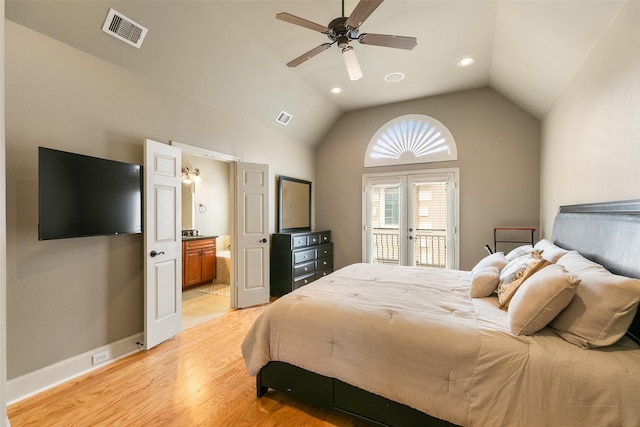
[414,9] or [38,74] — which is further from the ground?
[414,9]

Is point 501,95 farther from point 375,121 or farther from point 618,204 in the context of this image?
point 618,204

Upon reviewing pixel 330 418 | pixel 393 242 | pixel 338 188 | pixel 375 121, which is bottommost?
pixel 330 418

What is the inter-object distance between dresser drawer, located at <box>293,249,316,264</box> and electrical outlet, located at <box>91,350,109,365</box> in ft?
8.26

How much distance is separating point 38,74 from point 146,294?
2.05 meters

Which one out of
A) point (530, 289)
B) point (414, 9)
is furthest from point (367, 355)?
point (414, 9)

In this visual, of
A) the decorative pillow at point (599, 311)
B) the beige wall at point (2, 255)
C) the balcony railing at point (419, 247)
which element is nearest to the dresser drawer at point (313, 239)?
the balcony railing at point (419, 247)

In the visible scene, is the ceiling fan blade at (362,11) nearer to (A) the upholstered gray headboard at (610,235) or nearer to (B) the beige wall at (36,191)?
(A) the upholstered gray headboard at (610,235)

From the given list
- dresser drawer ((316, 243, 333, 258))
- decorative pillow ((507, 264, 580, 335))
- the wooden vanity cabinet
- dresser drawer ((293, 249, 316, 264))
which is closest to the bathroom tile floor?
the wooden vanity cabinet

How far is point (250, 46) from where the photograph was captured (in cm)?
320

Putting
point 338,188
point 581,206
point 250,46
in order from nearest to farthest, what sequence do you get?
point 581,206
point 250,46
point 338,188

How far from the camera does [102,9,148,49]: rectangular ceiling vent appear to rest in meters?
2.34

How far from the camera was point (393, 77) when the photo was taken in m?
4.00

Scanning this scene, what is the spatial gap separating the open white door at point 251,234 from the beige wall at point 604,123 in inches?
143

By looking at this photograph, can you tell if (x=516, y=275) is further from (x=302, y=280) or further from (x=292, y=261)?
(x=302, y=280)
